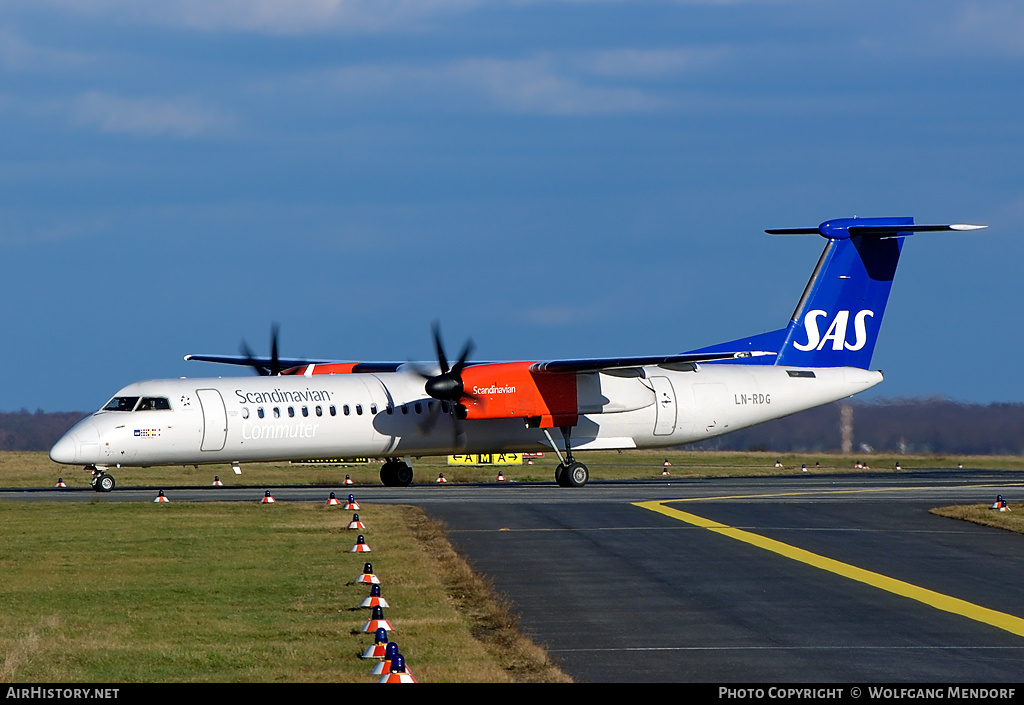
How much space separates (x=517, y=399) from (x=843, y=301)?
41.5 ft

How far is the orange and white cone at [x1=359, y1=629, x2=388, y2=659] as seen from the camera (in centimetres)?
1151

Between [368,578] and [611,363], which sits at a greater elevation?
[611,363]

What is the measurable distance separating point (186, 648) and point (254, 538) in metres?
10.6

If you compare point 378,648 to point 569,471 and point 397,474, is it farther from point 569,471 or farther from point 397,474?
point 397,474

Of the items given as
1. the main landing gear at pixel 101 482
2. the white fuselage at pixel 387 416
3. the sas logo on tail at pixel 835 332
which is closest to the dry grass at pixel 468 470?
the white fuselage at pixel 387 416

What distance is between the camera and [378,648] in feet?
37.9

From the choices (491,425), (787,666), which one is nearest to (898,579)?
(787,666)

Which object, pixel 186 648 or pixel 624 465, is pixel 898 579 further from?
pixel 624 465

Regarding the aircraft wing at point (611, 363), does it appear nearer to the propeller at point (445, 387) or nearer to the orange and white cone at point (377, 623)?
the propeller at point (445, 387)

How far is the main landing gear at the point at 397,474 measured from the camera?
39469 millimetres

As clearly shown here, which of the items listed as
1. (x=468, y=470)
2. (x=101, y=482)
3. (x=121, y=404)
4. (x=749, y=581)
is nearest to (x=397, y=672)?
(x=749, y=581)

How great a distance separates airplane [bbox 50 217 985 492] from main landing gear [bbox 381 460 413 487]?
0.04m

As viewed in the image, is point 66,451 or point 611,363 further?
point 611,363

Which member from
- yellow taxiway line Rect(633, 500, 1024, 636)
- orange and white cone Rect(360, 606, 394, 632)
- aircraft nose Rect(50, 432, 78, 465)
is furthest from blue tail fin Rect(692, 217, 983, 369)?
orange and white cone Rect(360, 606, 394, 632)
